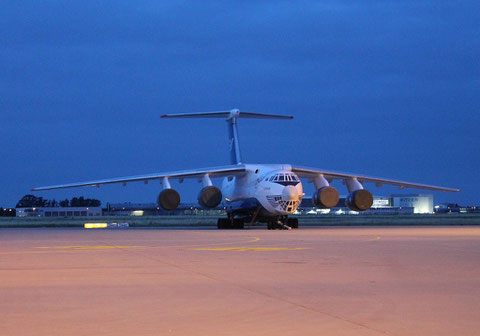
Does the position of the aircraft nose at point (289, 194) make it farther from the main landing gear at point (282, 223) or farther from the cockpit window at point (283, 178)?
the main landing gear at point (282, 223)

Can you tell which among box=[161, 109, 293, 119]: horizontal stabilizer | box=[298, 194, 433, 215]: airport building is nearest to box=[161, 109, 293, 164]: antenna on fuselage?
box=[161, 109, 293, 119]: horizontal stabilizer

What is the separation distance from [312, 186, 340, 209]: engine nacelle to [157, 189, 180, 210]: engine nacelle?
712cm

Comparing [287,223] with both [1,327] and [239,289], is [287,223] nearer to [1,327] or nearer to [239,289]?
[239,289]

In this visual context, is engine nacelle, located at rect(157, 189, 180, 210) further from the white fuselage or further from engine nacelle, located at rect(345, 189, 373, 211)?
engine nacelle, located at rect(345, 189, 373, 211)

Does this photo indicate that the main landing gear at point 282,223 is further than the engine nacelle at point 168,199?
Yes

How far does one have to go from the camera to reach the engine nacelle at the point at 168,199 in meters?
Answer: 37.4

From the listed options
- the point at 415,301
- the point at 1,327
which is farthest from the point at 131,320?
the point at 415,301

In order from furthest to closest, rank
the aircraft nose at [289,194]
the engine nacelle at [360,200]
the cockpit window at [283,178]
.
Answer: the engine nacelle at [360,200]
the cockpit window at [283,178]
the aircraft nose at [289,194]

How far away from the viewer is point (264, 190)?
36562 mm

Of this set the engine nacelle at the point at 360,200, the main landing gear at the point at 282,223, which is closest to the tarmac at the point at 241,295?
the main landing gear at the point at 282,223

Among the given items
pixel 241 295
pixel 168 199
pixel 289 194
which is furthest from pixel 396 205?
pixel 241 295

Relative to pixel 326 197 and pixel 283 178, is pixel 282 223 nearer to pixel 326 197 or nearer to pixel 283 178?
pixel 326 197

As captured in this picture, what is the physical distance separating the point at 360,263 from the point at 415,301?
17.5ft

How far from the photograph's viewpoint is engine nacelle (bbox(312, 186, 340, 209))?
37656 mm
